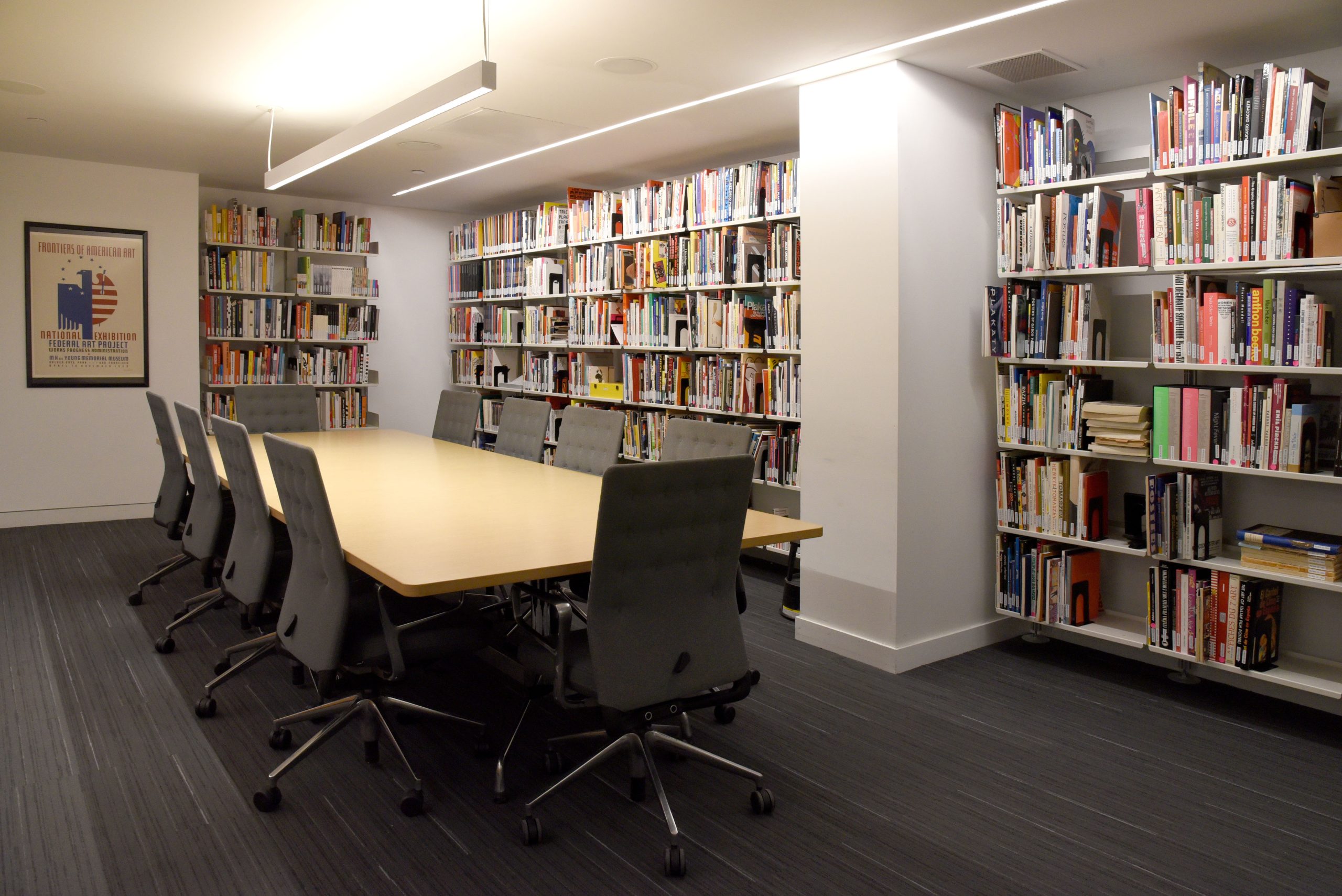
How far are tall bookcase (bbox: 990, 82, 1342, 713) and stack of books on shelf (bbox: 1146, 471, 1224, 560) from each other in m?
0.04

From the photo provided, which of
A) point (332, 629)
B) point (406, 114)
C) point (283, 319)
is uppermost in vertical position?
point (406, 114)

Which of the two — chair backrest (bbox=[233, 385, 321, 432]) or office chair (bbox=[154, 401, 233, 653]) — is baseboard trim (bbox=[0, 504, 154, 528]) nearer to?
chair backrest (bbox=[233, 385, 321, 432])

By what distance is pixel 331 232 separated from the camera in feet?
24.8

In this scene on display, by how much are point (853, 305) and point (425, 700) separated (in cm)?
239

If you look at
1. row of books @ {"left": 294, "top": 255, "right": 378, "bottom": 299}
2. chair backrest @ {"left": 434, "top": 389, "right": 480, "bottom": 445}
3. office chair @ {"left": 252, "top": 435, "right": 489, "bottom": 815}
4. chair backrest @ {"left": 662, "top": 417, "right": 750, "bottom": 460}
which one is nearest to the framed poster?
row of books @ {"left": 294, "top": 255, "right": 378, "bottom": 299}

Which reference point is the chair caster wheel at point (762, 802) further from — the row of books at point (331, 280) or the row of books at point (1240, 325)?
the row of books at point (331, 280)

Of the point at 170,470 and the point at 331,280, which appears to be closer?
the point at 170,470

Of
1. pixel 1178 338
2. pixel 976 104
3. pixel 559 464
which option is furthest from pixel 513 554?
pixel 976 104

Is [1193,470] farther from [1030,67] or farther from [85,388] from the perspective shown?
[85,388]

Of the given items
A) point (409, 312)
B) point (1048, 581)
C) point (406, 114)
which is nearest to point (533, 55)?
point (406, 114)

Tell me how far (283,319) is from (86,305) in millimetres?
1332

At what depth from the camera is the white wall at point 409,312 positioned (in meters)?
8.21

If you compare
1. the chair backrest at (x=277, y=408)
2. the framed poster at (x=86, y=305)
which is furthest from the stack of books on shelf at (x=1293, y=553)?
the framed poster at (x=86, y=305)

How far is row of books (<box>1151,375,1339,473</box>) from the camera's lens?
3.21 meters
